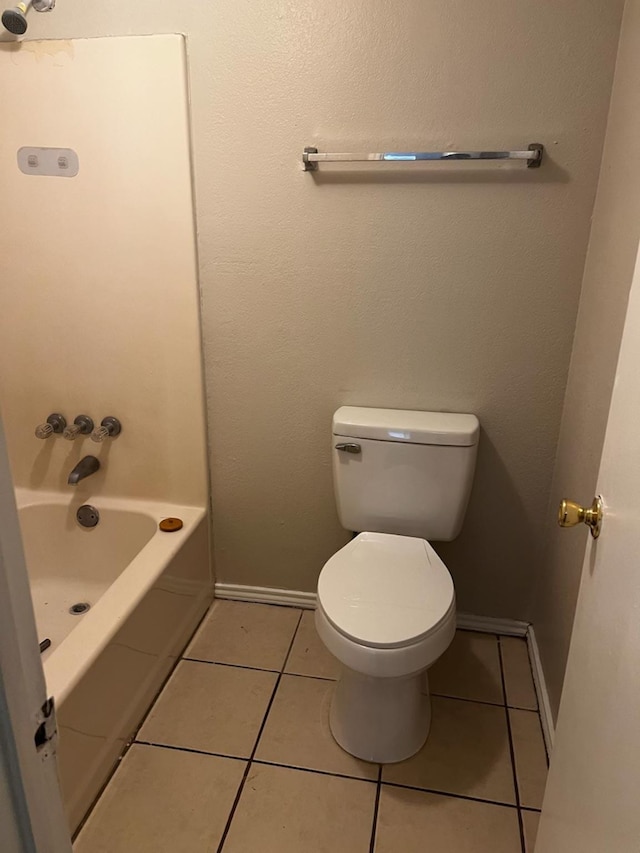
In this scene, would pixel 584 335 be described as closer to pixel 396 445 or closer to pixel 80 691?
pixel 396 445

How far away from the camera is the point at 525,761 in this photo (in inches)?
63.1

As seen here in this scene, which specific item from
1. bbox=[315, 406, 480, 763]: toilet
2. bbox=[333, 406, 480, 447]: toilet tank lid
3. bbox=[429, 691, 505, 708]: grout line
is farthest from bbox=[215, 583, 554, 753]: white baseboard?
bbox=[333, 406, 480, 447]: toilet tank lid

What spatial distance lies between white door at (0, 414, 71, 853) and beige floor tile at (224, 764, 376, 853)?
97 cm

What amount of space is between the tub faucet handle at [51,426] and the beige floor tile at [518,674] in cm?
163

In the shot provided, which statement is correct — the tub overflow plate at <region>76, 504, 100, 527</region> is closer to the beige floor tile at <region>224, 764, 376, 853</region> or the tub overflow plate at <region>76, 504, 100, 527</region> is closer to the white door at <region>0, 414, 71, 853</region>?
the beige floor tile at <region>224, 764, 376, 853</region>

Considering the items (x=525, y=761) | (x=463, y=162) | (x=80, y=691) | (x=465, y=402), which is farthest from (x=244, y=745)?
(x=463, y=162)

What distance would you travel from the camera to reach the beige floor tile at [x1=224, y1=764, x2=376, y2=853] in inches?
54.8

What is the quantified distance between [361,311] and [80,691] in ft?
3.99

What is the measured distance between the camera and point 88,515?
2.09 metres

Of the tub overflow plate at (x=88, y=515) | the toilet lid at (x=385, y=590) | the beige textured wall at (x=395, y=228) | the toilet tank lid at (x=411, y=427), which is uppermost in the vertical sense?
the beige textured wall at (x=395, y=228)

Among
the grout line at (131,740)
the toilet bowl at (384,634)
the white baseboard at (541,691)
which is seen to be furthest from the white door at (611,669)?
the grout line at (131,740)

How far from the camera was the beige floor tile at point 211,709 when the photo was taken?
5.39 feet

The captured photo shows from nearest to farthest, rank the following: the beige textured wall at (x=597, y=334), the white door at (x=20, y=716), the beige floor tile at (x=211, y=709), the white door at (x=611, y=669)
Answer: the white door at (x=20, y=716) → the white door at (x=611, y=669) → the beige textured wall at (x=597, y=334) → the beige floor tile at (x=211, y=709)

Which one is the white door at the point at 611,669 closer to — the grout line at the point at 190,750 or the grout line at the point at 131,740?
the grout line at the point at 190,750
